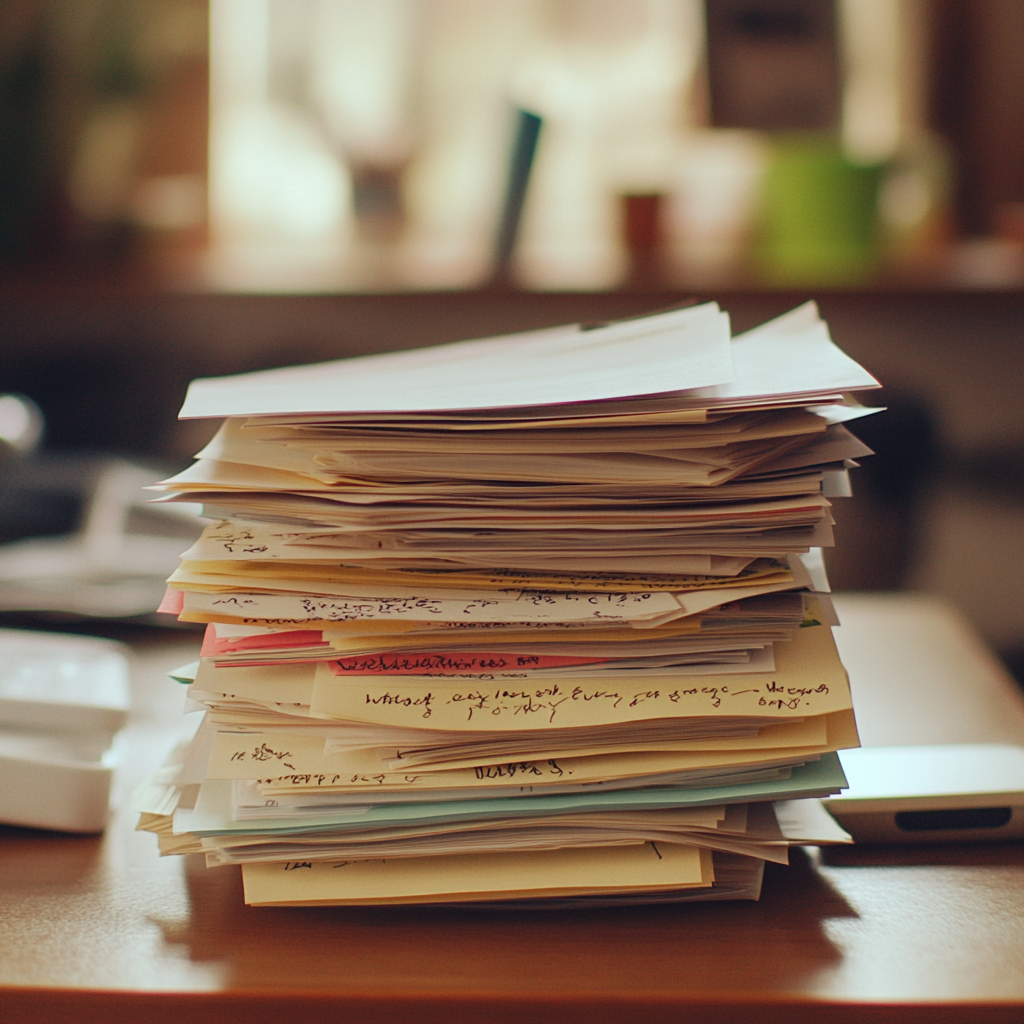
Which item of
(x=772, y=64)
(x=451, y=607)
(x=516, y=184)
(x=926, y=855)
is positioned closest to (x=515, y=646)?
(x=451, y=607)

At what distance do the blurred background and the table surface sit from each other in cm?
117

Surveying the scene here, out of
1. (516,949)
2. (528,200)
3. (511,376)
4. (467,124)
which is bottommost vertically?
(516,949)

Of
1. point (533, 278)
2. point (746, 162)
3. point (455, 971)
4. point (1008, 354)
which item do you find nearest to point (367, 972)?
point (455, 971)

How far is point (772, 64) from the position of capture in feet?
5.37

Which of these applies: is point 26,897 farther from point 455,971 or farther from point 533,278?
point 533,278

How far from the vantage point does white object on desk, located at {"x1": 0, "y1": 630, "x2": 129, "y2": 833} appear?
51 centimetres

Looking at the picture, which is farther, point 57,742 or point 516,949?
point 57,742

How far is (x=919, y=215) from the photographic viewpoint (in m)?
1.72

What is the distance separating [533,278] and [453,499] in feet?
3.92

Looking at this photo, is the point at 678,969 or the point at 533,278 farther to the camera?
the point at 533,278

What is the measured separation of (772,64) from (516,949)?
1551 millimetres


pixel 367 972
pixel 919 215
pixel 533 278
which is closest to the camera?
pixel 367 972

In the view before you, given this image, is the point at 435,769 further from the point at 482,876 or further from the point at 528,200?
the point at 528,200

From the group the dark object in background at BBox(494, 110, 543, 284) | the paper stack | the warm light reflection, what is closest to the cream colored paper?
the paper stack
